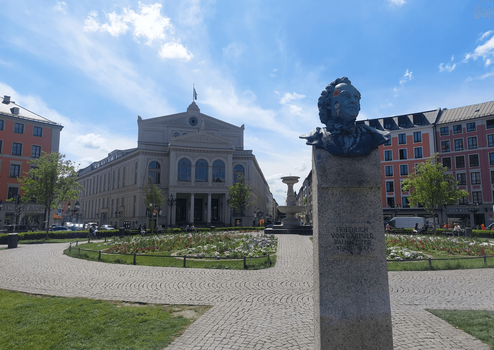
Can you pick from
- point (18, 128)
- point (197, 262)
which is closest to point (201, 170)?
point (18, 128)

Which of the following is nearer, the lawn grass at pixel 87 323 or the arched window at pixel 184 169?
the lawn grass at pixel 87 323

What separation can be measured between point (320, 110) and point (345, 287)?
2897mm

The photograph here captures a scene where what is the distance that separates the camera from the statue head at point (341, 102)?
197 inches

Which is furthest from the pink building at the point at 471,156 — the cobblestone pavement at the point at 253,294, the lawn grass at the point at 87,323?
the lawn grass at the point at 87,323

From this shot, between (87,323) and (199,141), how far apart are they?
53.8 metres

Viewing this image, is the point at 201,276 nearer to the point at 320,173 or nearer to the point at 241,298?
the point at 241,298

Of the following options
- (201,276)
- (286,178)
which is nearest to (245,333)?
(201,276)

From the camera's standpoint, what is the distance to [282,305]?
7.77 m

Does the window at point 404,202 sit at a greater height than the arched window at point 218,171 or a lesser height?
lesser

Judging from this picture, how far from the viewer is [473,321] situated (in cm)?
620

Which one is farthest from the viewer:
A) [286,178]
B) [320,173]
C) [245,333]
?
[286,178]

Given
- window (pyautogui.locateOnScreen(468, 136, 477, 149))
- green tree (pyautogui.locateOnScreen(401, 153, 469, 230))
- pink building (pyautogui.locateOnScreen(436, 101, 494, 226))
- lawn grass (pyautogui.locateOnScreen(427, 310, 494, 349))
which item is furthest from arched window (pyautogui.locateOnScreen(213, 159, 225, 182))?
lawn grass (pyautogui.locateOnScreen(427, 310, 494, 349))

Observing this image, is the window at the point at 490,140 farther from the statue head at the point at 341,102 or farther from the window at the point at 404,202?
the statue head at the point at 341,102

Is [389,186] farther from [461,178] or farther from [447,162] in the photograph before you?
[461,178]
